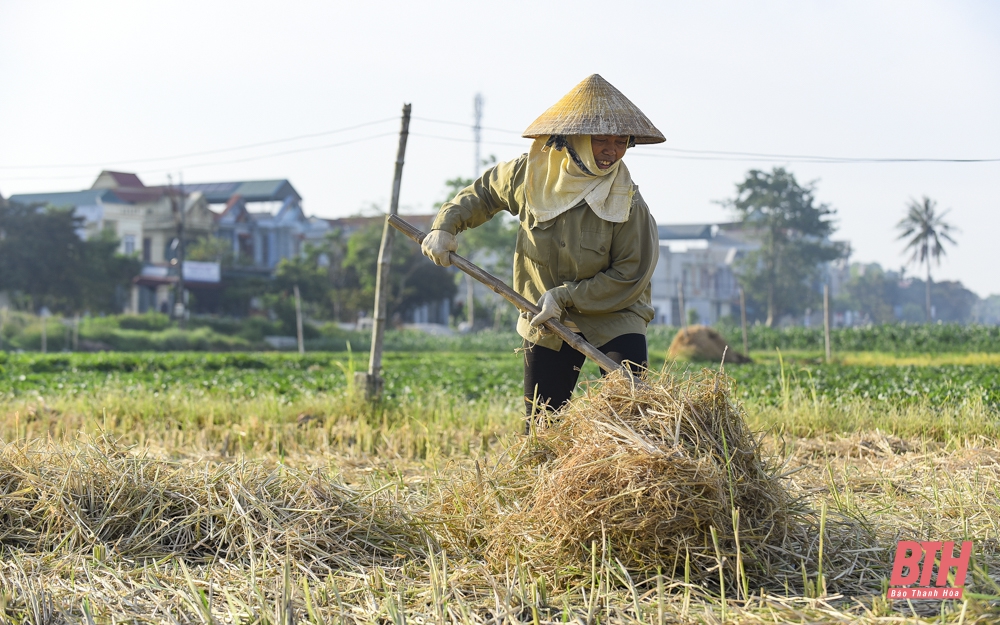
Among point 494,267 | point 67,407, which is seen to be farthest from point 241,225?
point 67,407

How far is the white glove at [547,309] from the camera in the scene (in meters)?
3.26

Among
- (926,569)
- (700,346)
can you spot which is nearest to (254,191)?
(700,346)

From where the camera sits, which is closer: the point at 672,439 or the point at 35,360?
the point at 672,439

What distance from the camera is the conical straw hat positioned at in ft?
10.9

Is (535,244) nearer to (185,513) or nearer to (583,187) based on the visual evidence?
(583,187)

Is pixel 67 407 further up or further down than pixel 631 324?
further down

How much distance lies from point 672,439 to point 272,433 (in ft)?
13.2

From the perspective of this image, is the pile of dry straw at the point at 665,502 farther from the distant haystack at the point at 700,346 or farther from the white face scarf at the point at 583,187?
the distant haystack at the point at 700,346

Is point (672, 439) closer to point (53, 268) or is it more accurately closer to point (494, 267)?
point (494, 267)

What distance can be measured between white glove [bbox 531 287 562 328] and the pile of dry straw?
453 millimetres

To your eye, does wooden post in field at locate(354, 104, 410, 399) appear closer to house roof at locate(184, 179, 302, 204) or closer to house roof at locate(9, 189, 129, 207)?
house roof at locate(9, 189, 129, 207)

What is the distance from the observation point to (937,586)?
251cm

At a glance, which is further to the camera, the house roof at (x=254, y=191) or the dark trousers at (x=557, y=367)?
the house roof at (x=254, y=191)

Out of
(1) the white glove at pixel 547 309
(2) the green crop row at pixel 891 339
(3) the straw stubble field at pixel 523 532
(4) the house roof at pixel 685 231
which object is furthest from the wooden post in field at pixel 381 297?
(4) the house roof at pixel 685 231
